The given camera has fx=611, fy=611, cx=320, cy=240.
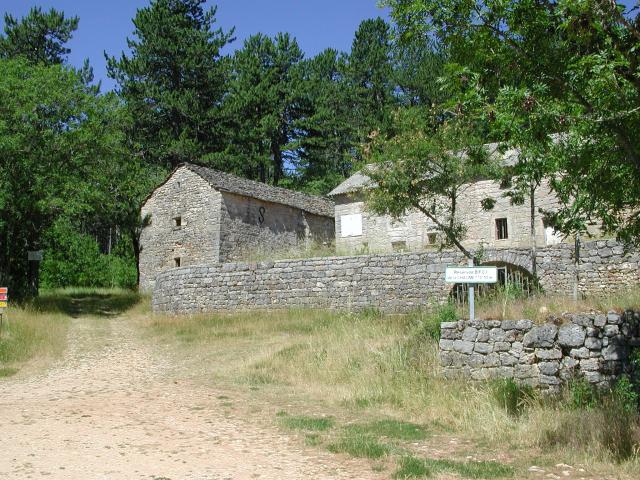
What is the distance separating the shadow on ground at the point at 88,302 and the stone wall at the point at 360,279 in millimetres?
3315

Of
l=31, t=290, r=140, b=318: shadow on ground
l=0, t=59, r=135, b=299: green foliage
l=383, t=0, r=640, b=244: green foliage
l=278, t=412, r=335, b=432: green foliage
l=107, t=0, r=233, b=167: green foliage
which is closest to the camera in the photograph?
l=383, t=0, r=640, b=244: green foliage

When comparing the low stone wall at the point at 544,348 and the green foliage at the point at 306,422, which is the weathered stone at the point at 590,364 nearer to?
the low stone wall at the point at 544,348

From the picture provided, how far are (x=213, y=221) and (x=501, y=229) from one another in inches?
496

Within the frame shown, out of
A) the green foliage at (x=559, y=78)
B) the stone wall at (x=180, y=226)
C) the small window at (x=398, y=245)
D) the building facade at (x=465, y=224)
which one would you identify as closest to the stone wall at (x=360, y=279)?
the building facade at (x=465, y=224)

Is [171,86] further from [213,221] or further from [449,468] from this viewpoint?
[449,468]

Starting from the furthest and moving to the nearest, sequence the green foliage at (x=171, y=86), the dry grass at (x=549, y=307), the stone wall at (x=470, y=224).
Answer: the green foliage at (x=171, y=86) → the stone wall at (x=470, y=224) → the dry grass at (x=549, y=307)

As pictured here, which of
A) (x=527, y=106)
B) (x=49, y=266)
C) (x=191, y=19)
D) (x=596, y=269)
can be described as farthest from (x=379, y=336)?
(x=191, y=19)

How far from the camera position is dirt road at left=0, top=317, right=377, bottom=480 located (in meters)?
6.15

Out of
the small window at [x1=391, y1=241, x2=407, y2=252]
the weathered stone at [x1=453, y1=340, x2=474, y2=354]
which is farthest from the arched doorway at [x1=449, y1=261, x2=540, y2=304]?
the small window at [x1=391, y1=241, x2=407, y2=252]

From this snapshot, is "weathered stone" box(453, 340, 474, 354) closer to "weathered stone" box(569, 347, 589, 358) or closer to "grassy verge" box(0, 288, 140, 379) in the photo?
"weathered stone" box(569, 347, 589, 358)

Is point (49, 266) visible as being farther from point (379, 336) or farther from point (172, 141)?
point (379, 336)

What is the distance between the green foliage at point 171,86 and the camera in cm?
4006

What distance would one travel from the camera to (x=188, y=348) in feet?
52.3

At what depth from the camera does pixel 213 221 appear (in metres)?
27.8
